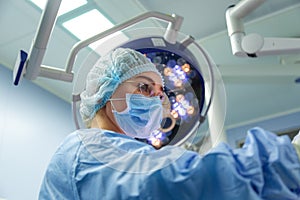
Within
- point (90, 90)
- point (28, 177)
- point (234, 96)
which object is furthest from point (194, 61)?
point (234, 96)

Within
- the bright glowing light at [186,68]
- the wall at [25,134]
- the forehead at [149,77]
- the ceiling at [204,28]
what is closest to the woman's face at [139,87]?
the forehead at [149,77]

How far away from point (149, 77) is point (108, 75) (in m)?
0.12

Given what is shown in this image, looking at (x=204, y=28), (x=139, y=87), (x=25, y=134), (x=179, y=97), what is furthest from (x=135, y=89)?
(x=25, y=134)

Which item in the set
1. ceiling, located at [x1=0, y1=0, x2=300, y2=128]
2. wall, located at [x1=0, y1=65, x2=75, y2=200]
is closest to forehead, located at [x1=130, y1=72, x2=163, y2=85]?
ceiling, located at [x1=0, y1=0, x2=300, y2=128]

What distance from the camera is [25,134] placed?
2.28m

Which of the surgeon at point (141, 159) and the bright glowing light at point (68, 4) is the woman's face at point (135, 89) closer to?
the surgeon at point (141, 159)

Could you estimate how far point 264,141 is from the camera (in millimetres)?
698

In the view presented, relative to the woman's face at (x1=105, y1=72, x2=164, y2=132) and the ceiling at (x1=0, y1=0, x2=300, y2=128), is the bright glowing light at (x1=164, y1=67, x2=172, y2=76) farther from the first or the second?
the ceiling at (x1=0, y1=0, x2=300, y2=128)

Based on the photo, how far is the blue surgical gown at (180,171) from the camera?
26.2 inches

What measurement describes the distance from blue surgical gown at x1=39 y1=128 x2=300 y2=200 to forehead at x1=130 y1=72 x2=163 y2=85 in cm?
23

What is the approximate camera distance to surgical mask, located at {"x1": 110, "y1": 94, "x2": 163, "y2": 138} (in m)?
1.01

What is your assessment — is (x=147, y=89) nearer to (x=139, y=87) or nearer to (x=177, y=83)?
(x=139, y=87)

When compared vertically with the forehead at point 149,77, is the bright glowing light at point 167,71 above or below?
above

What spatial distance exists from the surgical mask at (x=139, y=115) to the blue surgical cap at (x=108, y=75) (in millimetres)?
65
